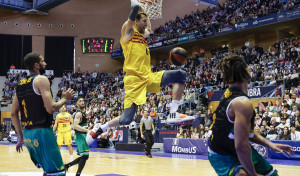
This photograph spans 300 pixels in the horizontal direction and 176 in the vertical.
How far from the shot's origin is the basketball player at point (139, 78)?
5160 mm

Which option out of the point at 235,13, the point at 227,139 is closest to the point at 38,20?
the point at 235,13

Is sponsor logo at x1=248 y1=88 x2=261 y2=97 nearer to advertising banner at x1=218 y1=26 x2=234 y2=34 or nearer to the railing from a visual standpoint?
advertising banner at x1=218 y1=26 x2=234 y2=34

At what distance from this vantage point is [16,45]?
3428cm

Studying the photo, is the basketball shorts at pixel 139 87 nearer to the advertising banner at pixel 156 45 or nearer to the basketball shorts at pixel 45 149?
the basketball shorts at pixel 45 149

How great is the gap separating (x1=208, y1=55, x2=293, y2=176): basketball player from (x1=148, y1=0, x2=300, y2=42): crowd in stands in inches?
704

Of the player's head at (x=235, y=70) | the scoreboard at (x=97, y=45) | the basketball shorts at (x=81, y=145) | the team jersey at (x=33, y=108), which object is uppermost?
the scoreboard at (x=97, y=45)

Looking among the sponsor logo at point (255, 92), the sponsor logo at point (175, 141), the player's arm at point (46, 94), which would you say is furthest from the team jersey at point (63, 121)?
the sponsor logo at point (255, 92)

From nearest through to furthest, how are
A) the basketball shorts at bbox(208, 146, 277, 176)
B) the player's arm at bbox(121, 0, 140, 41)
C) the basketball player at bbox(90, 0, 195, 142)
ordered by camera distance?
the basketball shorts at bbox(208, 146, 277, 176) < the player's arm at bbox(121, 0, 140, 41) < the basketball player at bbox(90, 0, 195, 142)

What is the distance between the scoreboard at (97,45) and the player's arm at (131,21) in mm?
29267

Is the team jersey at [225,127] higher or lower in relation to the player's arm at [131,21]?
lower

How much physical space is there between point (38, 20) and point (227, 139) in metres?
34.7

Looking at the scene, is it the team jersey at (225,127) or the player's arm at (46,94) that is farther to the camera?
the player's arm at (46,94)

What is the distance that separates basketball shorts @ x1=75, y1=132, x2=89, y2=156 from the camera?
7.35m

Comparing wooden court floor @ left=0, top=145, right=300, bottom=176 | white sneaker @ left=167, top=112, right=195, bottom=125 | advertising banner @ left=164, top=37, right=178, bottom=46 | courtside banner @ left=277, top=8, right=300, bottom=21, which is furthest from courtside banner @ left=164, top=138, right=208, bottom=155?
advertising banner @ left=164, top=37, right=178, bottom=46
